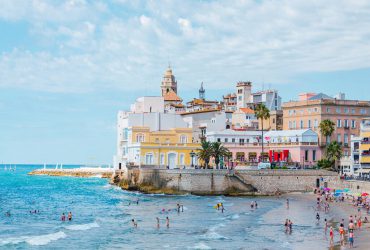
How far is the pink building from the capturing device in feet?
360

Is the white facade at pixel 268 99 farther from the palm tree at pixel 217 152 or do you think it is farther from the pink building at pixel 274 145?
the palm tree at pixel 217 152

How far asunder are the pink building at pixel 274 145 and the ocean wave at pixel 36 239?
51223 mm

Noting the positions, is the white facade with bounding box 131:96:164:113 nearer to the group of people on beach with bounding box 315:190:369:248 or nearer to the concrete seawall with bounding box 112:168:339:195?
the concrete seawall with bounding box 112:168:339:195

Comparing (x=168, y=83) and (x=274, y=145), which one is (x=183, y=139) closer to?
(x=274, y=145)

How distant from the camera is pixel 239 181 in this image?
9356cm

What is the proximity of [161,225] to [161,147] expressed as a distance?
138 feet

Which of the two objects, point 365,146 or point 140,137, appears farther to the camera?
point 140,137

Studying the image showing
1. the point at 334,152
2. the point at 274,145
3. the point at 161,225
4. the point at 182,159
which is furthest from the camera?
the point at 274,145

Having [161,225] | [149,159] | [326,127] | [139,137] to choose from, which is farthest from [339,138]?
[161,225]

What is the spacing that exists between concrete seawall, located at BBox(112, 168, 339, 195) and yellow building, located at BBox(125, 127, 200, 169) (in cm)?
1028

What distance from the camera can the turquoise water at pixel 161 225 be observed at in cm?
5578

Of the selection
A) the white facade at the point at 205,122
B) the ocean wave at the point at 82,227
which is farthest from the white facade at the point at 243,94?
the ocean wave at the point at 82,227

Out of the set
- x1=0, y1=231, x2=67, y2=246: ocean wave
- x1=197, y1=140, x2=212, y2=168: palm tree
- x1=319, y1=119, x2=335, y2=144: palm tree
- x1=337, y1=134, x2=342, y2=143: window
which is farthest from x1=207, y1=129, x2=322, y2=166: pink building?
x1=0, y1=231, x2=67, y2=246: ocean wave

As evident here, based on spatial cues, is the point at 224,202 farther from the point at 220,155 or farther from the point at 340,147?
the point at 340,147
